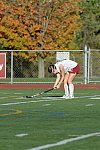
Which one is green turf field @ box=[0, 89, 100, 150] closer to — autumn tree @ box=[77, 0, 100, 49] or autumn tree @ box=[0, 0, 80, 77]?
autumn tree @ box=[0, 0, 80, 77]

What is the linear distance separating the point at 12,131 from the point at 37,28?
41047 mm

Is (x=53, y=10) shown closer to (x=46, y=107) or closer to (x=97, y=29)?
(x=97, y=29)

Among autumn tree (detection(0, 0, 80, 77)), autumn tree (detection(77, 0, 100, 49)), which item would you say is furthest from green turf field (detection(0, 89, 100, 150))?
autumn tree (detection(77, 0, 100, 49))

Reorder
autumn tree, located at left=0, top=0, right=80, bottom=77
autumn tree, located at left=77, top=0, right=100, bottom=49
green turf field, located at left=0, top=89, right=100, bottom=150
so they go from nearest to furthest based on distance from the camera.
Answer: green turf field, located at left=0, top=89, right=100, bottom=150 < autumn tree, located at left=0, top=0, right=80, bottom=77 < autumn tree, located at left=77, top=0, right=100, bottom=49

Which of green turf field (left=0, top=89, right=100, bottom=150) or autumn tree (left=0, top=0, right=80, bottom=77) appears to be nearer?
green turf field (left=0, top=89, right=100, bottom=150)

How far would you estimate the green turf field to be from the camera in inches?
500

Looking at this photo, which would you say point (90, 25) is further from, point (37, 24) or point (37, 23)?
point (37, 24)

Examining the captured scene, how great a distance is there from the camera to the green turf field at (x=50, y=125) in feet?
41.7

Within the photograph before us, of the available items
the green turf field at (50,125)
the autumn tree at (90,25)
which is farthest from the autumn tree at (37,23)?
the green turf field at (50,125)

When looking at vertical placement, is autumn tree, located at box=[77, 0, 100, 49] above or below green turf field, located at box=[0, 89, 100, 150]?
above

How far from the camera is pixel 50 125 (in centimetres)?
1612

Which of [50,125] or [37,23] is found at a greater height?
[37,23]

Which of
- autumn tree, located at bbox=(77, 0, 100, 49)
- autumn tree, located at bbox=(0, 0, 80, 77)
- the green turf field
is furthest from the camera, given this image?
autumn tree, located at bbox=(77, 0, 100, 49)

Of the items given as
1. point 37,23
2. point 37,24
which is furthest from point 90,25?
point 37,24
